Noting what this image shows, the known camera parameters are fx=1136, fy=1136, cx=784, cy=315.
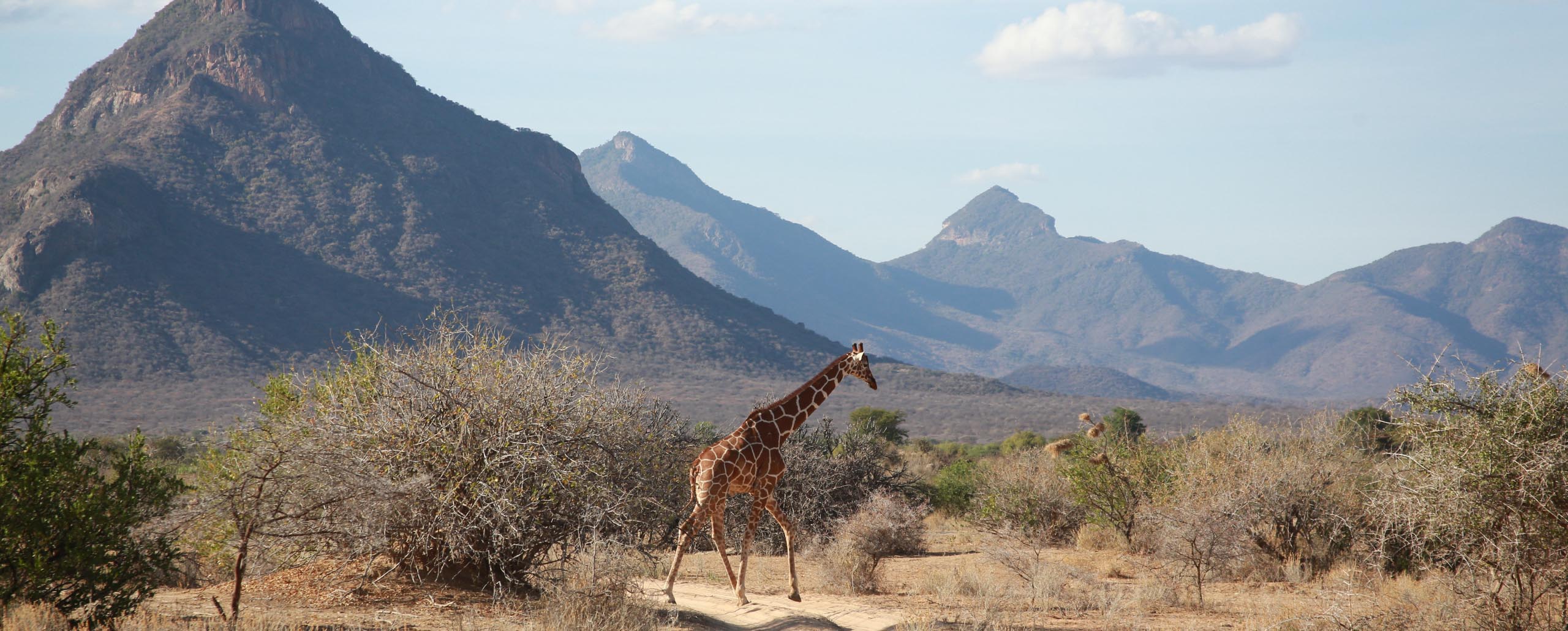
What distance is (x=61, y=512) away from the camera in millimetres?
8445

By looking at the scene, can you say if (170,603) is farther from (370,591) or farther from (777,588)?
(777,588)

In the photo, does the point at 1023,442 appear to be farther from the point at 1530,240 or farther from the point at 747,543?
the point at 1530,240

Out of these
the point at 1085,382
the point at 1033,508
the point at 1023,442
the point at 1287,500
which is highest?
the point at 1287,500

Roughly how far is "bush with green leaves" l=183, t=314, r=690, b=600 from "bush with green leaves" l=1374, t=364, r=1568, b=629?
23.4 ft

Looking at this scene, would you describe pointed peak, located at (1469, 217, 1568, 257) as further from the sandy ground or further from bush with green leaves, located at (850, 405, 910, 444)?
the sandy ground

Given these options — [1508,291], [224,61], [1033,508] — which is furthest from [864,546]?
[1508,291]

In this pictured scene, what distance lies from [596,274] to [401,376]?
6570 centimetres

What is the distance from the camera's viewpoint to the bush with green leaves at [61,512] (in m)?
8.30

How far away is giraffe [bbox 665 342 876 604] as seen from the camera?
37.8ft

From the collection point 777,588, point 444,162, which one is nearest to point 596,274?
point 444,162

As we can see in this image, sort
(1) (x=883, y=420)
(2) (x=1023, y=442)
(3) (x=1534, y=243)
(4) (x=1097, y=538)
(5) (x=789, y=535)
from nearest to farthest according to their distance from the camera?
(5) (x=789, y=535), (4) (x=1097, y=538), (1) (x=883, y=420), (2) (x=1023, y=442), (3) (x=1534, y=243)

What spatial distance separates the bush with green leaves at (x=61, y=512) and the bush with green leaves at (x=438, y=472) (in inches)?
22.3

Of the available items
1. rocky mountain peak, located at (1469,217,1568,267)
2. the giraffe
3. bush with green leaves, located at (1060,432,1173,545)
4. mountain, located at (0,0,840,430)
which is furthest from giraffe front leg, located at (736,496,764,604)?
rocky mountain peak, located at (1469,217,1568,267)

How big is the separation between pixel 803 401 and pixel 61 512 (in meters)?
6.93
